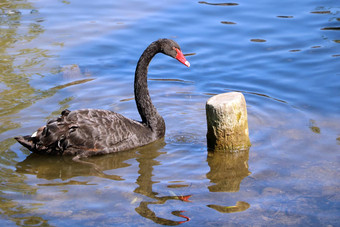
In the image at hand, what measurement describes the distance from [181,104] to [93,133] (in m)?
1.92

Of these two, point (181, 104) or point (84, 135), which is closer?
point (84, 135)

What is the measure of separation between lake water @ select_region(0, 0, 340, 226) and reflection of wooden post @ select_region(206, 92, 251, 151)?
0.16 m

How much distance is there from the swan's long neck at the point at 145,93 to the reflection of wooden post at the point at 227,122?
0.86 m

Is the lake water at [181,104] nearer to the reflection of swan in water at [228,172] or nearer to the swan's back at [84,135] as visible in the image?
the reflection of swan in water at [228,172]

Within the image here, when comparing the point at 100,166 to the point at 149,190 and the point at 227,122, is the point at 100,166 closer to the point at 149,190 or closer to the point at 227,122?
the point at 149,190

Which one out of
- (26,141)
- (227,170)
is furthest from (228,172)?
(26,141)

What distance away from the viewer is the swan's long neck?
24.1 feet

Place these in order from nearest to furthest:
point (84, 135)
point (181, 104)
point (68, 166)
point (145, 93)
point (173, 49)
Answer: point (68, 166)
point (84, 135)
point (173, 49)
point (145, 93)
point (181, 104)

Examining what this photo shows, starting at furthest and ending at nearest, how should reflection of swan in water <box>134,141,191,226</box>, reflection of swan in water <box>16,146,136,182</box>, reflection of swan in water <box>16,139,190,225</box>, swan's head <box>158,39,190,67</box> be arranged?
swan's head <box>158,39,190,67</box> < reflection of swan in water <box>16,146,136,182</box> < reflection of swan in water <box>16,139,190,225</box> < reflection of swan in water <box>134,141,191,226</box>

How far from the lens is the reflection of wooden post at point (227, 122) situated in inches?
251

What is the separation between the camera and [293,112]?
25.6ft

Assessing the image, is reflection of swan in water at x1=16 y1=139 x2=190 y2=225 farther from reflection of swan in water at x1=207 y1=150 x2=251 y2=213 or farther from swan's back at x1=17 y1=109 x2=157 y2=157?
reflection of swan in water at x1=207 y1=150 x2=251 y2=213

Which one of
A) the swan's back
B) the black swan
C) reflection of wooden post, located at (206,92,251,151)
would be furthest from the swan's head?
the swan's back

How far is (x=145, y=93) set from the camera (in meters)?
7.46
